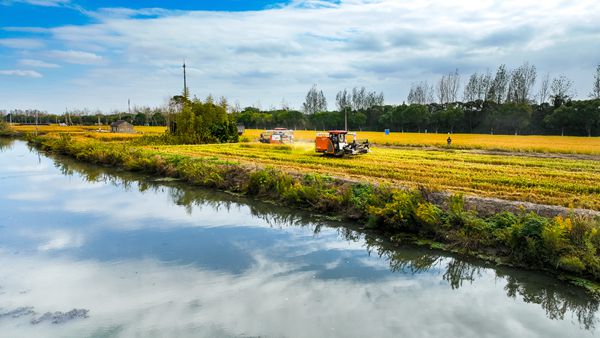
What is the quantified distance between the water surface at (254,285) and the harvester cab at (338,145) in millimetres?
11958

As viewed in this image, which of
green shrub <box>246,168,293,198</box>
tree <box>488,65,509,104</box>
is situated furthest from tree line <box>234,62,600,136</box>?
green shrub <box>246,168,293,198</box>

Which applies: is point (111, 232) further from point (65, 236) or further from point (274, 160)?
point (274, 160)

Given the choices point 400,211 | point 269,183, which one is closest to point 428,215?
point 400,211

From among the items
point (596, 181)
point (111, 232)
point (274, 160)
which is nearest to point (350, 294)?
point (111, 232)

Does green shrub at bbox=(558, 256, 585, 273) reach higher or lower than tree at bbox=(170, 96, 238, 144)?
lower

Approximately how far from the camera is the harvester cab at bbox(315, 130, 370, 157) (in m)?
26.5

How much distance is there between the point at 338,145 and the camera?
26578mm

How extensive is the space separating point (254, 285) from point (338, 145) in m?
18.4

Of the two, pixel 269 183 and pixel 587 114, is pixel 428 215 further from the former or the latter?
pixel 587 114

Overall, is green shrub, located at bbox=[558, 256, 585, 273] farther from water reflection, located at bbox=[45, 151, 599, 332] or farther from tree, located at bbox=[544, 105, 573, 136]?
tree, located at bbox=[544, 105, 573, 136]

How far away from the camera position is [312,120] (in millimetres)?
98688

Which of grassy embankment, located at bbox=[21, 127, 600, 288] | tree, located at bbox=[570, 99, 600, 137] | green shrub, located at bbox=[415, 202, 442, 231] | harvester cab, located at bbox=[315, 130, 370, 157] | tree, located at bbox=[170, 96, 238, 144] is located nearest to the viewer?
grassy embankment, located at bbox=[21, 127, 600, 288]

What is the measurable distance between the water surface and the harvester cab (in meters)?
12.0

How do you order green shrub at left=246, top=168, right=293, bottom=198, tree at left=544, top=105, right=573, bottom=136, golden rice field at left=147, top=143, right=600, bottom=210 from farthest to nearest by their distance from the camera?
tree at left=544, top=105, right=573, bottom=136, green shrub at left=246, top=168, right=293, bottom=198, golden rice field at left=147, top=143, right=600, bottom=210
